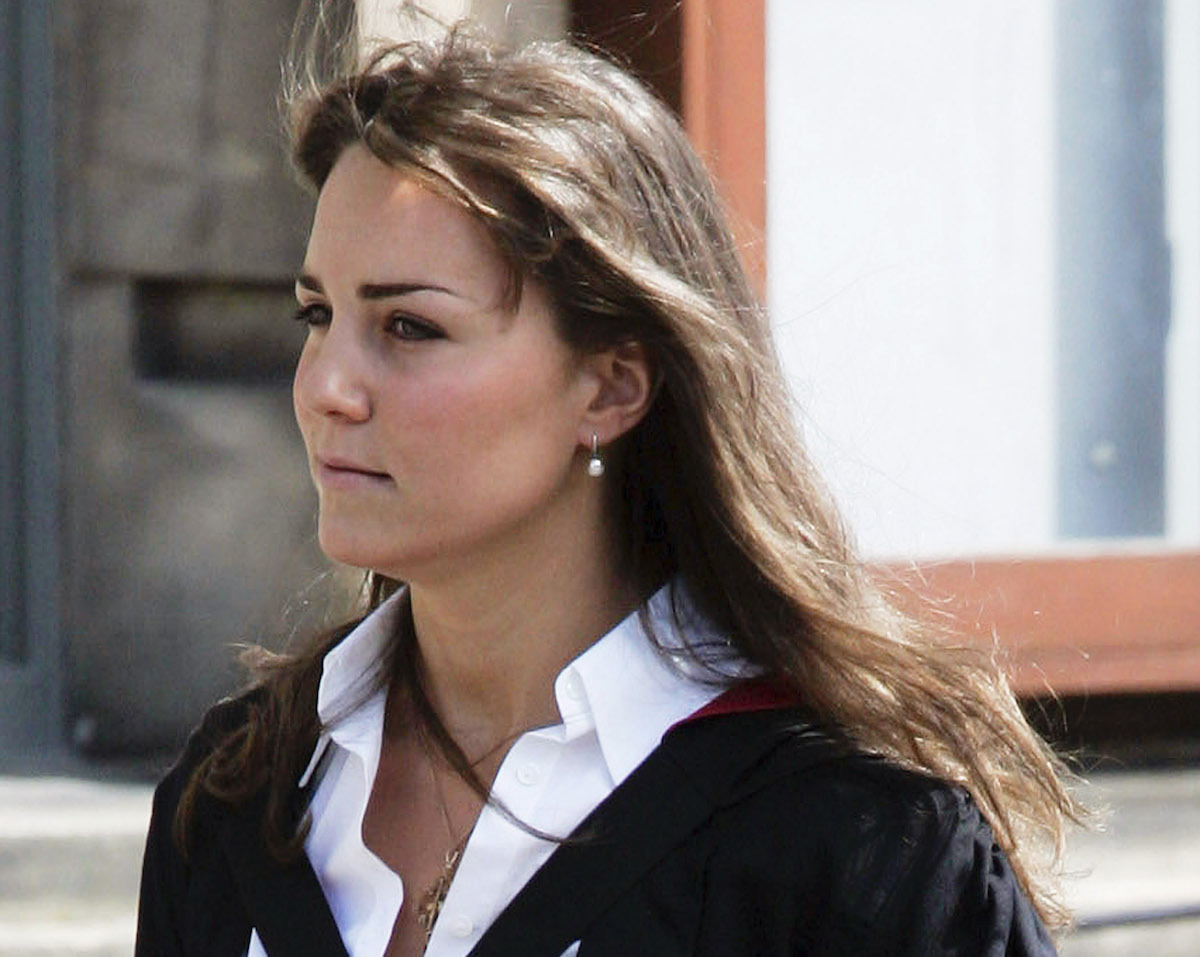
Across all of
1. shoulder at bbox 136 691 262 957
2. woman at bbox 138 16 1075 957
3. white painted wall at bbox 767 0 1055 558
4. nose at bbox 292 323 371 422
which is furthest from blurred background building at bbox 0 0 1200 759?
nose at bbox 292 323 371 422

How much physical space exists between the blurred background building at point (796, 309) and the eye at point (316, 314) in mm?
1490

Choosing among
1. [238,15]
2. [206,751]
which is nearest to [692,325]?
[206,751]

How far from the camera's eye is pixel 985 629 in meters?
4.35

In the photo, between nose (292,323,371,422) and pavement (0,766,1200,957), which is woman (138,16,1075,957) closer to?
nose (292,323,371,422)

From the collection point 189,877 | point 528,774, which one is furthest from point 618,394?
point 189,877

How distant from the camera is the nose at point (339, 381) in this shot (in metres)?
2.31

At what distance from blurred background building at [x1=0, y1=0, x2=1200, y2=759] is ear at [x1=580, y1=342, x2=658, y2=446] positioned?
4.50 feet

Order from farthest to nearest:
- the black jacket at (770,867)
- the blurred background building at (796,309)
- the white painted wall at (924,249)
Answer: the white painted wall at (924,249)
the blurred background building at (796,309)
the black jacket at (770,867)

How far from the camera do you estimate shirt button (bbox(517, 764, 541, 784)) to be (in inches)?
92.4

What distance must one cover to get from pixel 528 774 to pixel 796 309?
223cm

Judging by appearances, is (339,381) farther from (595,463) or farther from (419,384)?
(595,463)

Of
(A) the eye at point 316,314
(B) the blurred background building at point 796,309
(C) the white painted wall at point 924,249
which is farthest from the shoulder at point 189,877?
(C) the white painted wall at point 924,249

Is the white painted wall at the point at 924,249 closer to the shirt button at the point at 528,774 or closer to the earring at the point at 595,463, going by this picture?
the earring at the point at 595,463

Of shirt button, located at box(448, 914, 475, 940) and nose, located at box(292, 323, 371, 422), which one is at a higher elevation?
nose, located at box(292, 323, 371, 422)
